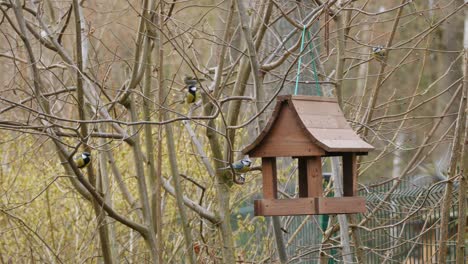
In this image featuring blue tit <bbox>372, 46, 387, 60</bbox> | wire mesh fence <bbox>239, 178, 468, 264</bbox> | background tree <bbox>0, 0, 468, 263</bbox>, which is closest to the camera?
background tree <bbox>0, 0, 468, 263</bbox>

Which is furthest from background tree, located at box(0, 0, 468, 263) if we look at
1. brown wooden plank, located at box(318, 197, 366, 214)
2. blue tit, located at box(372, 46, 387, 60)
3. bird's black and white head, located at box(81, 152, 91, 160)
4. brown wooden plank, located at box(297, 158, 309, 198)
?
brown wooden plank, located at box(318, 197, 366, 214)

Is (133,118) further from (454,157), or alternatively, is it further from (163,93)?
(454,157)

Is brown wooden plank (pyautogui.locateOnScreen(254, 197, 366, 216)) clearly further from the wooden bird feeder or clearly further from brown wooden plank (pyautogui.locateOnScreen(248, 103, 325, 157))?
brown wooden plank (pyautogui.locateOnScreen(248, 103, 325, 157))

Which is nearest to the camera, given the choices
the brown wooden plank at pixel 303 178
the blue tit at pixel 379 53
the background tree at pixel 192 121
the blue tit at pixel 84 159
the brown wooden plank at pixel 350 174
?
the brown wooden plank at pixel 350 174

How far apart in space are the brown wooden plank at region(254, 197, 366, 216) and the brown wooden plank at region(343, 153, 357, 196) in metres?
0.13

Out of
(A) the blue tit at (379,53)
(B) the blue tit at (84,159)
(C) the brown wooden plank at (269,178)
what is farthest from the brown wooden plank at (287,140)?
(B) the blue tit at (84,159)

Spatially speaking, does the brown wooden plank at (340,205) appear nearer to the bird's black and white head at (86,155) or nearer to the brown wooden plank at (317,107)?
the brown wooden plank at (317,107)

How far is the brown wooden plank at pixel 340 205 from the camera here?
3.94 meters

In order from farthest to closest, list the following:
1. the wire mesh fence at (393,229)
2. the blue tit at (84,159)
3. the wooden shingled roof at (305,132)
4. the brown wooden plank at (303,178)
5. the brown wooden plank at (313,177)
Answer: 1. the wire mesh fence at (393,229)
2. the blue tit at (84,159)
3. the brown wooden plank at (303,178)
4. the brown wooden plank at (313,177)
5. the wooden shingled roof at (305,132)

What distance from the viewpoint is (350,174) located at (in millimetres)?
4254

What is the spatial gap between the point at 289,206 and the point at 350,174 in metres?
0.44

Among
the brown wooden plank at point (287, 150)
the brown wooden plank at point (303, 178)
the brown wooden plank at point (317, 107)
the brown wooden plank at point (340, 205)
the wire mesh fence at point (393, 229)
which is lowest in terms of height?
the wire mesh fence at point (393, 229)

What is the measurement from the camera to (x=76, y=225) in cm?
810

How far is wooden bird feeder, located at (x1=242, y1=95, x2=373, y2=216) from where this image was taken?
394 centimetres
